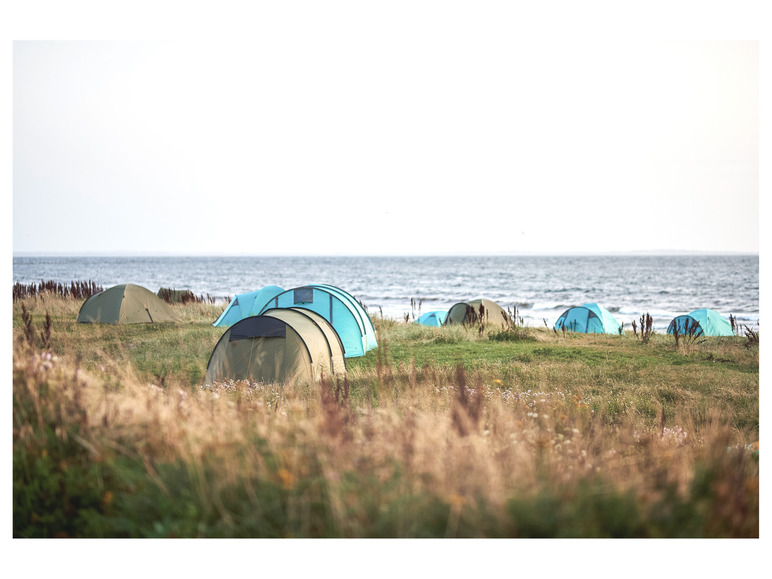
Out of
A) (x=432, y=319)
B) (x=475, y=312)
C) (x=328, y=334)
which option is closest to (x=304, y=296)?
(x=328, y=334)

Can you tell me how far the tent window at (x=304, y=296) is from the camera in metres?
13.7

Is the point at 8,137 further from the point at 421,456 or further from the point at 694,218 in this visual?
the point at 694,218

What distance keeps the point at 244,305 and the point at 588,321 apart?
43.0 ft

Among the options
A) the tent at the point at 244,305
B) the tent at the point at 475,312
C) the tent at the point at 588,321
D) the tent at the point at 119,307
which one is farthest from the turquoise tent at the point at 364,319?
the tent at the point at 588,321

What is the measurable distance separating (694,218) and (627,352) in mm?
3583

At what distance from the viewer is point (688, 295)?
149 feet

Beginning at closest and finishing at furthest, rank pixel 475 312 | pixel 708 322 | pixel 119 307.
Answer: pixel 119 307 → pixel 708 322 → pixel 475 312

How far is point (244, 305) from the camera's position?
56.3ft

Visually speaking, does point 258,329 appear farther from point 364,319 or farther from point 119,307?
point 119,307

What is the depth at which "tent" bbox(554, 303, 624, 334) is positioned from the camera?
20031 millimetres

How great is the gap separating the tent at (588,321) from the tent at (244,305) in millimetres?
11058

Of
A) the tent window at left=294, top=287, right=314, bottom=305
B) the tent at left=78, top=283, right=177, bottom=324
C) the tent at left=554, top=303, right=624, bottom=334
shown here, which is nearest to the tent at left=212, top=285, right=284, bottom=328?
the tent at left=78, top=283, right=177, bottom=324

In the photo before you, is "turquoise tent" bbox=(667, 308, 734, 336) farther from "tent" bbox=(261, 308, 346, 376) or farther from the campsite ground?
the campsite ground

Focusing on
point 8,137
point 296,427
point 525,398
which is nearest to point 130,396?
point 296,427
